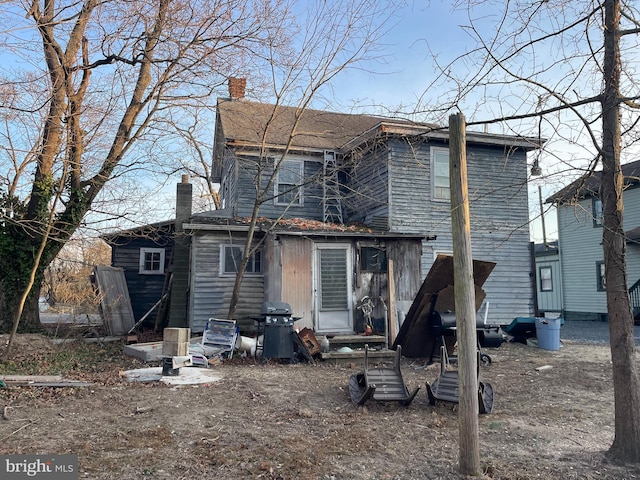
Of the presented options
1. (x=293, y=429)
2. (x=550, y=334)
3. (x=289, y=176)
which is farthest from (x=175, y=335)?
Result: (x=550, y=334)

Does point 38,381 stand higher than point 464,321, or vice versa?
point 464,321

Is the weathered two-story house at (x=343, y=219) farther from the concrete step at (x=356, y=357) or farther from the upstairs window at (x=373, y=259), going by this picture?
the concrete step at (x=356, y=357)

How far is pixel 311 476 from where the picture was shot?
13.1 feet

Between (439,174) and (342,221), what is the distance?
3631mm

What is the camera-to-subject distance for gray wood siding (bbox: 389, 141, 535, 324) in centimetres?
1512

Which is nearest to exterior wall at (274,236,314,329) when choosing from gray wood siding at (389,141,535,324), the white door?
the white door

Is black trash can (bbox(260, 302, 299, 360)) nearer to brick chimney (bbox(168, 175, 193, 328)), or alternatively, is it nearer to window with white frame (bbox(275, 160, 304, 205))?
brick chimney (bbox(168, 175, 193, 328))

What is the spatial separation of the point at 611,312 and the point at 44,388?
24.5 ft

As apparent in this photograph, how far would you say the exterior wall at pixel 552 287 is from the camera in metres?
25.9

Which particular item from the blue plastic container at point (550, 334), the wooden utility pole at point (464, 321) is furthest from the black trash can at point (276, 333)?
the blue plastic container at point (550, 334)

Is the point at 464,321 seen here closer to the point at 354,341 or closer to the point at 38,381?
the point at 38,381

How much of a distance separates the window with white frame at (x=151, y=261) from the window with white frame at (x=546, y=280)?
21.3 m

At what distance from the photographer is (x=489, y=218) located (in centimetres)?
1603

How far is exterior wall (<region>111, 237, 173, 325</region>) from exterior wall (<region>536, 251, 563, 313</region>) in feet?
65.0
